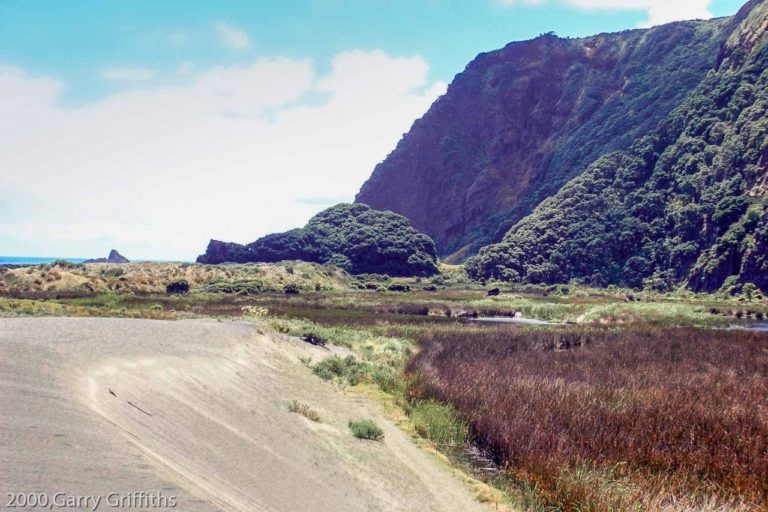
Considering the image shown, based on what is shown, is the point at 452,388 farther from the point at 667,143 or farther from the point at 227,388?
the point at 667,143

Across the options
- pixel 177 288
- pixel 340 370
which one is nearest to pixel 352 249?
pixel 177 288

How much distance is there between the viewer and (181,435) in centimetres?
845

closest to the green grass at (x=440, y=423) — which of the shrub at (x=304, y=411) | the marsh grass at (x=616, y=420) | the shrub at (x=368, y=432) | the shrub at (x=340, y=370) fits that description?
the marsh grass at (x=616, y=420)

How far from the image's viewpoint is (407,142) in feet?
650

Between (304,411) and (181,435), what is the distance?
4.29 m

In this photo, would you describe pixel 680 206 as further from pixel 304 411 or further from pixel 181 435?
pixel 181 435

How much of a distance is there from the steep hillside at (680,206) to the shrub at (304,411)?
237 ft

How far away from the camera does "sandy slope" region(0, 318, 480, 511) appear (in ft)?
20.0

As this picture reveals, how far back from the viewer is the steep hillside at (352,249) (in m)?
120

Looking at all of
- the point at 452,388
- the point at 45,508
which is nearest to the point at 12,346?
the point at 45,508

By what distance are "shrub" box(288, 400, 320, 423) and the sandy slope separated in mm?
250

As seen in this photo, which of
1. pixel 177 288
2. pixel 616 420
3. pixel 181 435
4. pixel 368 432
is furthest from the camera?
pixel 177 288

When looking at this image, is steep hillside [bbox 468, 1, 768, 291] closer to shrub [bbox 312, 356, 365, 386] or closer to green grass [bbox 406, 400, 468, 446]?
shrub [bbox 312, 356, 365, 386]

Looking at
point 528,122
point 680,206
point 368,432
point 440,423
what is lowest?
point 440,423
